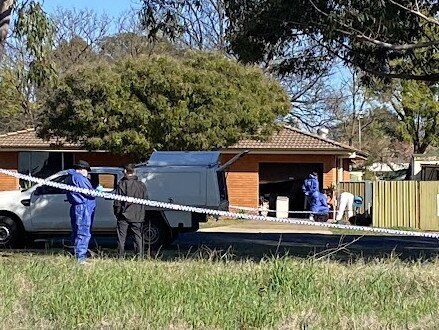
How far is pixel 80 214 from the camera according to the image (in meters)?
13.4

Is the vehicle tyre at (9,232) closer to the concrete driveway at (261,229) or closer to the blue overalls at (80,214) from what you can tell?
the blue overalls at (80,214)

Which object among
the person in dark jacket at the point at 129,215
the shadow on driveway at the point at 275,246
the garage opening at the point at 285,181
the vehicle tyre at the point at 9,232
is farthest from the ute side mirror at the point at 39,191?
the garage opening at the point at 285,181

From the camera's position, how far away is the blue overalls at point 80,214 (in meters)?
13.2

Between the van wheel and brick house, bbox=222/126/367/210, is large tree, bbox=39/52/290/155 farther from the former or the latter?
the van wheel

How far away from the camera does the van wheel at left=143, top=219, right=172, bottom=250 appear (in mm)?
16672

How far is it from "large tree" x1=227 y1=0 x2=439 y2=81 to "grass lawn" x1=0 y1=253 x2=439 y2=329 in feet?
13.4

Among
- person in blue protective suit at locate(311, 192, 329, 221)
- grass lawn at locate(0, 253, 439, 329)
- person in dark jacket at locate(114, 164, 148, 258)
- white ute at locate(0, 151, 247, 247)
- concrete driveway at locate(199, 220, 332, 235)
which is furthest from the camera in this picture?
person in blue protective suit at locate(311, 192, 329, 221)

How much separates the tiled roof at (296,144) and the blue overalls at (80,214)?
66.1 feet

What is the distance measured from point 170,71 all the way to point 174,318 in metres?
19.9

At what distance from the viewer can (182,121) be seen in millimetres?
26578

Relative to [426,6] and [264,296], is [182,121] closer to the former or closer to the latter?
[426,6]

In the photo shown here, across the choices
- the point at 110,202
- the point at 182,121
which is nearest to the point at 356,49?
the point at 110,202

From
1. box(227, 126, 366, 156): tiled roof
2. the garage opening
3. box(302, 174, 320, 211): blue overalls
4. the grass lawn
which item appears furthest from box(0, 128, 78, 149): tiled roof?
the grass lawn

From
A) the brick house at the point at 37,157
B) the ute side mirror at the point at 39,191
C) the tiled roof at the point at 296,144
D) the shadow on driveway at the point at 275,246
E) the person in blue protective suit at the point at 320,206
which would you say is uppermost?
the tiled roof at the point at 296,144
